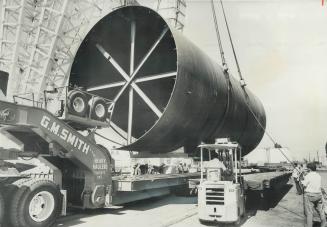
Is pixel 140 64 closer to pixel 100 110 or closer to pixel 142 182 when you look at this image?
pixel 100 110

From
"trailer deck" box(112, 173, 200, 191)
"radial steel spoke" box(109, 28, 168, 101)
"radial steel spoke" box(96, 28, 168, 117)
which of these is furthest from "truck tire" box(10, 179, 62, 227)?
"radial steel spoke" box(109, 28, 168, 101)

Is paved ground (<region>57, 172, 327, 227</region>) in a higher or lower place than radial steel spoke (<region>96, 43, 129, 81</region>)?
lower

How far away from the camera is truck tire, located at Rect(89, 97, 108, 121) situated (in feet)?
27.8

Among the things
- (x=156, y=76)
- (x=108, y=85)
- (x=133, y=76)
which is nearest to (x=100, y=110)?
(x=156, y=76)

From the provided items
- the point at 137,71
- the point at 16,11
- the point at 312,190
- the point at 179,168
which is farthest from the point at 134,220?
the point at 16,11

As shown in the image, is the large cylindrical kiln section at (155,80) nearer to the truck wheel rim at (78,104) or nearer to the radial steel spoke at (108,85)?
the radial steel spoke at (108,85)

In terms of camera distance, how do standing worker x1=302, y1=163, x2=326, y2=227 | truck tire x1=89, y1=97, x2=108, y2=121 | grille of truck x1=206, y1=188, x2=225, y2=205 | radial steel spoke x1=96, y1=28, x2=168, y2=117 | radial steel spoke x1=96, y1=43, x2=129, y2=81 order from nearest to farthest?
standing worker x1=302, y1=163, x2=326, y2=227 < grille of truck x1=206, y1=188, x2=225, y2=205 < truck tire x1=89, y1=97, x2=108, y2=121 < radial steel spoke x1=96, y1=28, x2=168, y2=117 < radial steel spoke x1=96, y1=43, x2=129, y2=81

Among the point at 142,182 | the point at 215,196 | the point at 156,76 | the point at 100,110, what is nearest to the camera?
the point at 215,196

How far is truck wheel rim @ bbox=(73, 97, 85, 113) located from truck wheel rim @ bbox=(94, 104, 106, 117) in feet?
1.50

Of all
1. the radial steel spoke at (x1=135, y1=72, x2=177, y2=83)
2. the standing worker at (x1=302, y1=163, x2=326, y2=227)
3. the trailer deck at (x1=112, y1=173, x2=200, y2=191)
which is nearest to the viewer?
the standing worker at (x1=302, y1=163, x2=326, y2=227)

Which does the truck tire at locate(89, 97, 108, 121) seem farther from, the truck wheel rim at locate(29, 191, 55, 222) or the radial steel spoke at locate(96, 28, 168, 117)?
the truck wheel rim at locate(29, 191, 55, 222)

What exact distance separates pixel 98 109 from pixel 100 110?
0.08 meters

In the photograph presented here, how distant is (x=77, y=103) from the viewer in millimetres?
8062

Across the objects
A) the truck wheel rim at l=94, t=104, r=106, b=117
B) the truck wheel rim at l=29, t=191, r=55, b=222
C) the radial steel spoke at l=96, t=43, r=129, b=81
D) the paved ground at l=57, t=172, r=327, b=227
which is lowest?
the paved ground at l=57, t=172, r=327, b=227
